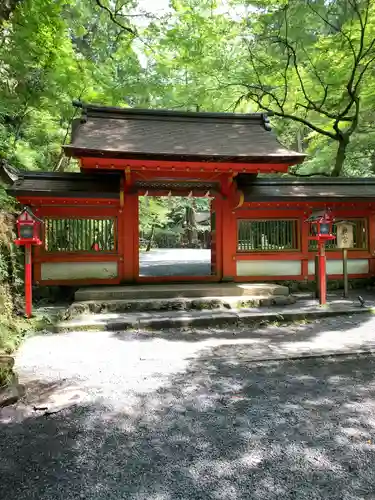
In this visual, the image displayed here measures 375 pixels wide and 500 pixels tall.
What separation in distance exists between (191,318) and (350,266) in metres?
5.96

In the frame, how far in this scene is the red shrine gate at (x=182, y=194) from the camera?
8.14m

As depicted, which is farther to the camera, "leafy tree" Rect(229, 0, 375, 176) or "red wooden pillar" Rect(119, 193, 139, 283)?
"leafy tree" Rect(229, 0, 375, 176)

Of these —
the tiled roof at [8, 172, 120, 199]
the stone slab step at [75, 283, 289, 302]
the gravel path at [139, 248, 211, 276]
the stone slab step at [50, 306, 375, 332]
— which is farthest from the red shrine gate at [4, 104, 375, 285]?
the stone slab step at [50, 306, 375, 332]

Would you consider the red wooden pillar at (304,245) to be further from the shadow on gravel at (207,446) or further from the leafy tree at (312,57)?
the shadow on gravel at (207,446)

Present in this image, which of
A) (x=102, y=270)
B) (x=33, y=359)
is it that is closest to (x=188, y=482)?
(x=33, y=359)

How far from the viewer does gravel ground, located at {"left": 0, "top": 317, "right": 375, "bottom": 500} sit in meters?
2.22

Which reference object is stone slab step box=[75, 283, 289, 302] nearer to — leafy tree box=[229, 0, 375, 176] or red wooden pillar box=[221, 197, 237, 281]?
red wooden pillar box=[221, 197, 237, 281]

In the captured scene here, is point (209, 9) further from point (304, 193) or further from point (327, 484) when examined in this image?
point (327, 484)

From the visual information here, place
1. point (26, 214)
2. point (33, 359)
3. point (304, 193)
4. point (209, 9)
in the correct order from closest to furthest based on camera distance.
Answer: point (33, 359)
point (26, 214)
point (304, 193)
point (209, 9)

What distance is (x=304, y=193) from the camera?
31.7 feet

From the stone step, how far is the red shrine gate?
1.68 meters

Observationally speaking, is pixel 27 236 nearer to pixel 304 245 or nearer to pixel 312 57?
pixel 304 245

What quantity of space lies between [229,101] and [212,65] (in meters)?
Result: 1.54

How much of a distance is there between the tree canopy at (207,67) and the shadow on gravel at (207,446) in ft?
25.1
